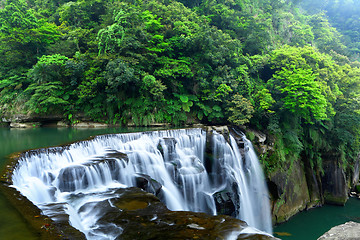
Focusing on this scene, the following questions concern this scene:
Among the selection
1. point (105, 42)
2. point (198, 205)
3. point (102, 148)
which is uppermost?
point (105, 42)

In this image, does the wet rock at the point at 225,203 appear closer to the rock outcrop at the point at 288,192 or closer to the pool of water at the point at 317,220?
the pool of water at the point at 317,220

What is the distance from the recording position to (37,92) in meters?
16.5

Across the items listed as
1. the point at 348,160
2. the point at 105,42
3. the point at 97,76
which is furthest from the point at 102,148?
the point at 348,160

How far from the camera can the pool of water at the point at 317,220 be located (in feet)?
37.9

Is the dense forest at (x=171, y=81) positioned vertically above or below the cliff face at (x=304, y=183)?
above

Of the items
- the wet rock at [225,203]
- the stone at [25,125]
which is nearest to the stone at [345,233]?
the wet rock at [225,203]

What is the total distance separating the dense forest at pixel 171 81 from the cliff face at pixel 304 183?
27.8 inches

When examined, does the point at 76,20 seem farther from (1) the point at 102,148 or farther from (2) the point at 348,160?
(2) the point at 348,160

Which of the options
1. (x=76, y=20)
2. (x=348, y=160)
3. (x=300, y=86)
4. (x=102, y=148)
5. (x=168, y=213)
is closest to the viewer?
(x=168, y=213)

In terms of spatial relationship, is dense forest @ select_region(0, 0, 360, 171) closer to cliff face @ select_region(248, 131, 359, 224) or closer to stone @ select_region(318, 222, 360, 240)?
cliff face @ select_region(248, 131, 359, 224)

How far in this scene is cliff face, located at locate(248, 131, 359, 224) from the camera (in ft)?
42.3

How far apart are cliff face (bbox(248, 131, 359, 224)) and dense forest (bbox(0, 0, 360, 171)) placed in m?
0.71

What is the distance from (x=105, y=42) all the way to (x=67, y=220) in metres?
15.3

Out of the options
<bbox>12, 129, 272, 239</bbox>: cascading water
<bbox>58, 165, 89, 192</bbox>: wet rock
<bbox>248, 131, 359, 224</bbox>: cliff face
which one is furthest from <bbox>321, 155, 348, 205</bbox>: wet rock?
<bbox>58, 165, 89, 192</bbox>: wet rock
